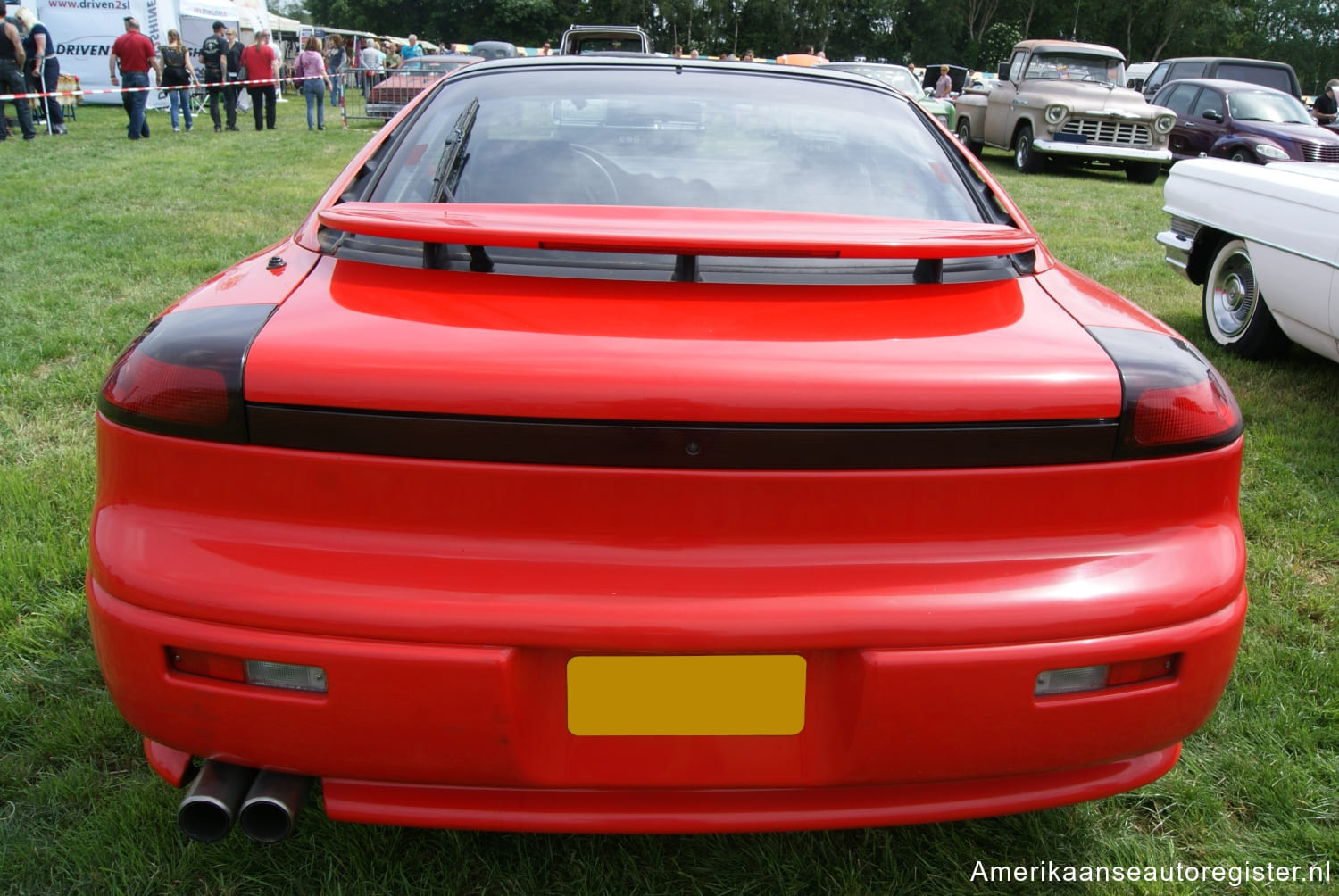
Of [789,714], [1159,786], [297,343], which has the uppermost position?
[297,343]

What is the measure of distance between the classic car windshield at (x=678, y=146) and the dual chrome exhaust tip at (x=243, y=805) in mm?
1068

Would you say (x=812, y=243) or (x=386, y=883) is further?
(x=386, y=883)

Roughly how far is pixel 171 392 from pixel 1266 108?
581 inches

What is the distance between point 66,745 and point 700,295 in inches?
63.2

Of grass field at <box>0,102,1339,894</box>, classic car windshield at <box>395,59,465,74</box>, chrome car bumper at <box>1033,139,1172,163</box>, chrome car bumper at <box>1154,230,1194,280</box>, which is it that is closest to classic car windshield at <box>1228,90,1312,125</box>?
chrome car bumper at <box>1033,139,1172,163</box>

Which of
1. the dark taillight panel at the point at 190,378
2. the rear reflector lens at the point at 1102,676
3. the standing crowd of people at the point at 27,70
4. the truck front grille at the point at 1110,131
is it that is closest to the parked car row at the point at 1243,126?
the truck front grille at the point at 1110,131

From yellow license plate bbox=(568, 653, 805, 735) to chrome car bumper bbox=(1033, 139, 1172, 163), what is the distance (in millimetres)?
12805

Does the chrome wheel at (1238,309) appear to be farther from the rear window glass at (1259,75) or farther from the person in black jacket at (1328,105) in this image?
the person in black jacket at (1328,105)

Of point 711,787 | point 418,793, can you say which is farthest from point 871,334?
point 418,793

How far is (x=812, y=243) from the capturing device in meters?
1.44

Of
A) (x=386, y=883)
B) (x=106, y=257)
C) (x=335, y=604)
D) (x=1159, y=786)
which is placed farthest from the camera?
(x=106, y=257)

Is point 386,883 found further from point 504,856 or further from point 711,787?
point 711,787

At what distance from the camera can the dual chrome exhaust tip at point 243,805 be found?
139 cm

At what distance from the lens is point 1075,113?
12484 millimetres
